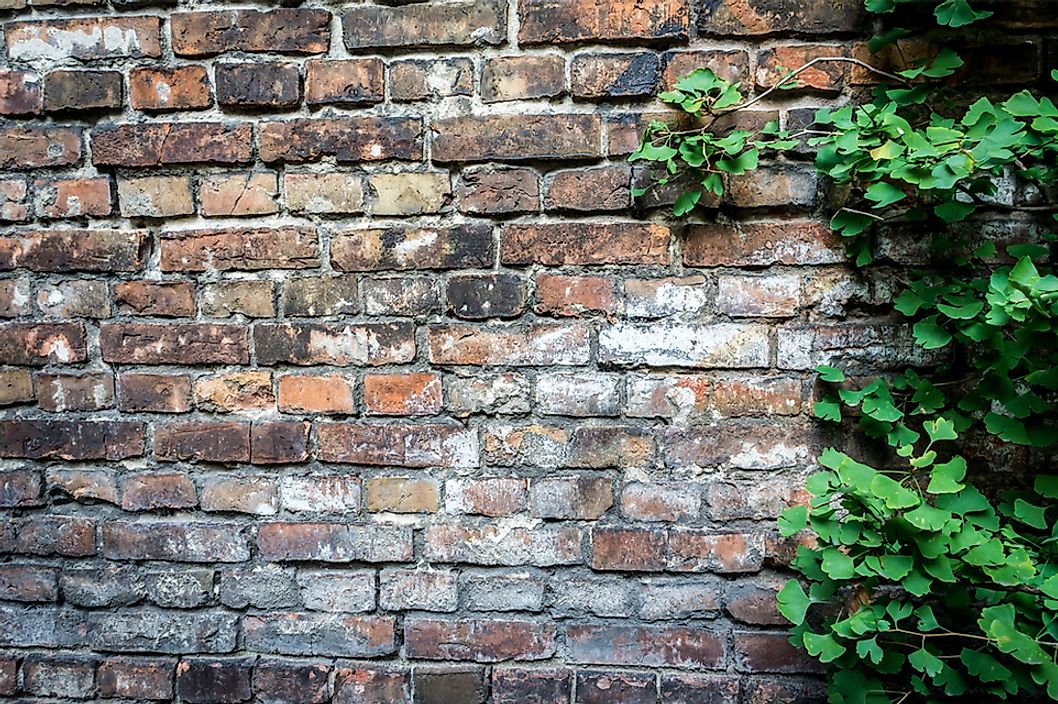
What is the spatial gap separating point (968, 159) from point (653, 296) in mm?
547

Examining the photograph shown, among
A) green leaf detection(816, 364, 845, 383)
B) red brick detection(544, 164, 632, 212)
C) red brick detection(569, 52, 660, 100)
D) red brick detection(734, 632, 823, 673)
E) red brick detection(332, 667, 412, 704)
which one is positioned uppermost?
red brick detection(569, 52, 660, 100)

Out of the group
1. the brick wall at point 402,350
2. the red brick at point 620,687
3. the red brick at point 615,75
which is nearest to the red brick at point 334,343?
the brick wall at point 402,350

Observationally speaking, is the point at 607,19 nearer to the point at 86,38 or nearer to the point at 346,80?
the point at 346,80

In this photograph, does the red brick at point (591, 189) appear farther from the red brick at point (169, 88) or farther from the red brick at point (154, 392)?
the red brick at point (154, 392)

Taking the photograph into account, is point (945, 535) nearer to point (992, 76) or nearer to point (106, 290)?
point (992, 76)

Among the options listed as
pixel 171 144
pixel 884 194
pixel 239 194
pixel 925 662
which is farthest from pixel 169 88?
pixel 925 662

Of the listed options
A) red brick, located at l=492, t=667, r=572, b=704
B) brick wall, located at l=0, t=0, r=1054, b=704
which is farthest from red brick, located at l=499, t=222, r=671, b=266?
red brick, located at l=492, t=667, r=572, b=704

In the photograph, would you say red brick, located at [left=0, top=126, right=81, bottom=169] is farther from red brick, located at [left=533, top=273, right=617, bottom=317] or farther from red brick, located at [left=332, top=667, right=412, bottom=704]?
red brick, located at [left=332, top=667, right=412, bottom=704]

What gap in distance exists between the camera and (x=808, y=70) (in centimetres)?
133

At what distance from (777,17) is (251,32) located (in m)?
0.98

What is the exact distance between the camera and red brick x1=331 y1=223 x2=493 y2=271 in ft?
4.52

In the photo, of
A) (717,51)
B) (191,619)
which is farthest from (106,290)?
(717,51)

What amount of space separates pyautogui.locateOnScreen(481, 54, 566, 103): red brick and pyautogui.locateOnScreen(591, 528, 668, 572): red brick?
0.83 m

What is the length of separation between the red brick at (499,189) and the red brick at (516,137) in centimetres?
3
